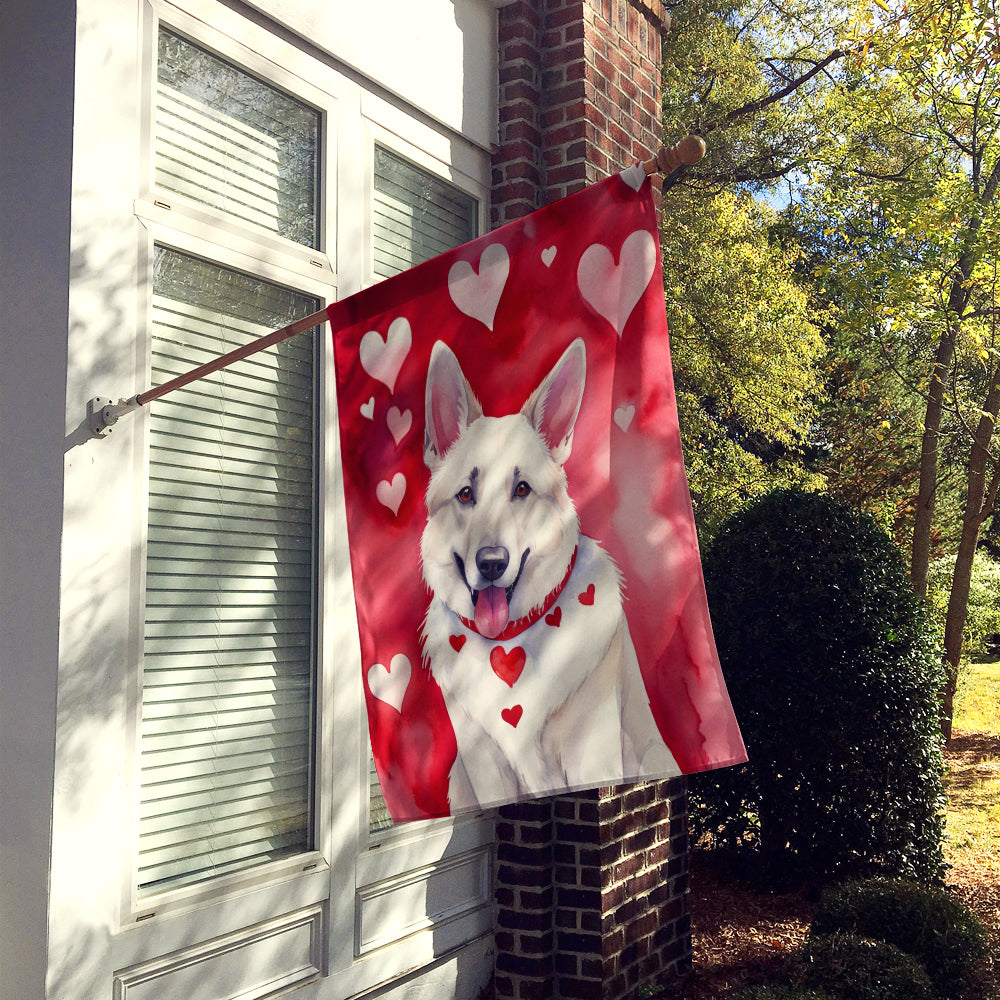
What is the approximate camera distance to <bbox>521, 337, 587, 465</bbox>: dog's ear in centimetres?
250

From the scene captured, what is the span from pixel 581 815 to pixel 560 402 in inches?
101

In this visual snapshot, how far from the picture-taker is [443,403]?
2564 mm

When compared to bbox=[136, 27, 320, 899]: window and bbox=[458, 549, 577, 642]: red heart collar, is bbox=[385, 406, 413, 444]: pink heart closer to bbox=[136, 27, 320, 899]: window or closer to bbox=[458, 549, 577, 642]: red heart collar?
bbox=[458, 549, 577, 642]: red heart collar

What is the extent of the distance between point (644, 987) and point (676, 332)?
872 cm

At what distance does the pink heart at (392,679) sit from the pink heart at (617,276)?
988mm

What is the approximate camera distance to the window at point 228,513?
3145 mm

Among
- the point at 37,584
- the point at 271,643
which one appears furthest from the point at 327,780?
the point at 37,584

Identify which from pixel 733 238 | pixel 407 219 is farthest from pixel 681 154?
pixel 733 238

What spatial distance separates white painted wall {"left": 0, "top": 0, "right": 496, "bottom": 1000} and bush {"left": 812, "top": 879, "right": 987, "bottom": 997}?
Result: 299cm

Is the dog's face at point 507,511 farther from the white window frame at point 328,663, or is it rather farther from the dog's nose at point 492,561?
the white window frame at point 328,663

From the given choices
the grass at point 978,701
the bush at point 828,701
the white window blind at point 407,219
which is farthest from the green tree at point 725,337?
the white window blind at point 407,219

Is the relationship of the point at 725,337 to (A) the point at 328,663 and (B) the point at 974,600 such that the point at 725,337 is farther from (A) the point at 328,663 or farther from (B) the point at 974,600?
(A) the point at 328,663

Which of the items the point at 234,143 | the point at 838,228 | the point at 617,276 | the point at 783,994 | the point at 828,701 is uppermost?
the point at 838,228

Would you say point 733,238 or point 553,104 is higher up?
point 733,238
